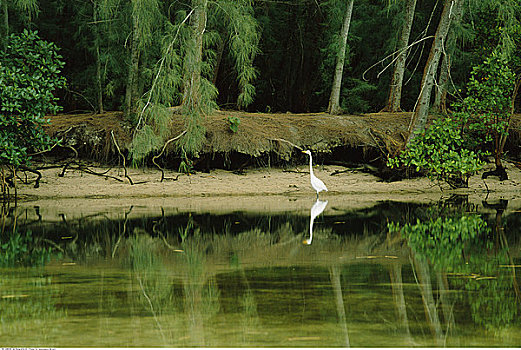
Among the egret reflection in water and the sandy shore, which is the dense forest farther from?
the egret reflection in water

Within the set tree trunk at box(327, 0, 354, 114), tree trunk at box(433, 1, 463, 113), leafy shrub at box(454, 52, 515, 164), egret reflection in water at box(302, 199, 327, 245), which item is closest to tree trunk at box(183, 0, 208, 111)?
egret reflection in water at box(302, 199, 327, 245)

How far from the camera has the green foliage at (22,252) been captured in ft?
20.3

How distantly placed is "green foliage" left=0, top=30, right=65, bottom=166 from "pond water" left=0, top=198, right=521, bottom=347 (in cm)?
320

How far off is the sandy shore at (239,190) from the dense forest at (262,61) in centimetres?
A: 72

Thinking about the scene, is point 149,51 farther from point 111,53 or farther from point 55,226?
point 55,226

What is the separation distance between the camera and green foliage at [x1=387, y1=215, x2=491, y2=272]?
243 inches

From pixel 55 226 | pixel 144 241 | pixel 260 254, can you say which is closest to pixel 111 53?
pixel 55 226

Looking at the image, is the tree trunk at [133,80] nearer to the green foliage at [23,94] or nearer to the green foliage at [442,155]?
the green foliage at [23,94]

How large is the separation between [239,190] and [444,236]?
7.53 metres

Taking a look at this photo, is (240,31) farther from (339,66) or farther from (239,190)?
(339,66)

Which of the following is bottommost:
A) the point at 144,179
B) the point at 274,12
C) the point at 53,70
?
the point at 144,179

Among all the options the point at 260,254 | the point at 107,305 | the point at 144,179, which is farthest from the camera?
the point at 144,179

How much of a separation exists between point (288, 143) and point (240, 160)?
1357 mm

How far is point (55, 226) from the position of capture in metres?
8.95
